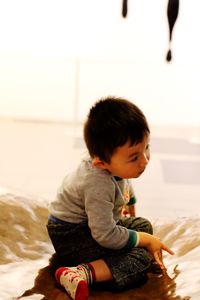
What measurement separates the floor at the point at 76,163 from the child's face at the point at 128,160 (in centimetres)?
83

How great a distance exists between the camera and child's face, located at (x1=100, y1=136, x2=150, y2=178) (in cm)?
110

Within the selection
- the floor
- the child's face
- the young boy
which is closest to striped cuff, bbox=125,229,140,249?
the young boy

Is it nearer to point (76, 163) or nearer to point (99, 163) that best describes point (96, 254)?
point (99, 163)

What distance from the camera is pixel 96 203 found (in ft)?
3.65

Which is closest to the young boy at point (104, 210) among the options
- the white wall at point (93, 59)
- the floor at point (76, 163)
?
the floor at point (76, 163)

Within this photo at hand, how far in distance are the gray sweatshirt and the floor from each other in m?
0.72

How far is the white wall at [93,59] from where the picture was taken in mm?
3434

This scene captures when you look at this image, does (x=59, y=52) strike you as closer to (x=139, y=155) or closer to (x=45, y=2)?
(x=45, y=2)

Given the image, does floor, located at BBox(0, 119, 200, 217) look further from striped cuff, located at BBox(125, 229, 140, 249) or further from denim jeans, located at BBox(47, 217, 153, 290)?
striped cuff, located at BBox(125, 229, 140, 249)

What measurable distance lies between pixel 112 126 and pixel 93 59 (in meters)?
2.63

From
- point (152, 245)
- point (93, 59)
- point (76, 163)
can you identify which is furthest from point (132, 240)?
point (93, 59)

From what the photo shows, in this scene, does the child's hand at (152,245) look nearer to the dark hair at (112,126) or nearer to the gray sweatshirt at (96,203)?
the gray sweatshirt at (96,203)

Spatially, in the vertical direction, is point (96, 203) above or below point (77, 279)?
above

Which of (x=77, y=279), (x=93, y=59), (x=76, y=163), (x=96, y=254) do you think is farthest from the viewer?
(x=93, y=59)
